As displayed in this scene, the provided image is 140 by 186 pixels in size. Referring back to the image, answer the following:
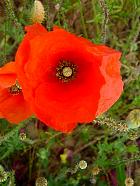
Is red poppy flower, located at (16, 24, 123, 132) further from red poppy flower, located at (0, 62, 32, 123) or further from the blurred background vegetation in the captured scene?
the blurred background vegetation

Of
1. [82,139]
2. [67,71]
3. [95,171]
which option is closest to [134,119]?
[67,71]

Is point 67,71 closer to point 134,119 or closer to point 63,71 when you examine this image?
point 63,71

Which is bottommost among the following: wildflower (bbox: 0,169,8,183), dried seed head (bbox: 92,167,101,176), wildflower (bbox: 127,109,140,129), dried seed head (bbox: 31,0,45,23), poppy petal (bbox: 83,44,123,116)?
→ dried seed head (bbox: 92,167,101,176)

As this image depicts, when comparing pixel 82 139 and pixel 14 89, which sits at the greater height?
pixel 14 89

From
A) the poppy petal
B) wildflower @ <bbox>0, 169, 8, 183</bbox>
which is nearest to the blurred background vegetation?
wildflower @ <bbox>0, 169, 8, 183</bbox>

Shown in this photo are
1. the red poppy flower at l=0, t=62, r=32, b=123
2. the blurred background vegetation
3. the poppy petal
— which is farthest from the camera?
the blurred background vegetation

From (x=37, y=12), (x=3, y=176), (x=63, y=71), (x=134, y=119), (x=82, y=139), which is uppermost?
(x=37, y=12)

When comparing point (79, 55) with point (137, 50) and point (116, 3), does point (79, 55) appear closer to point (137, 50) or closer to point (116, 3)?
point (116, 3)
